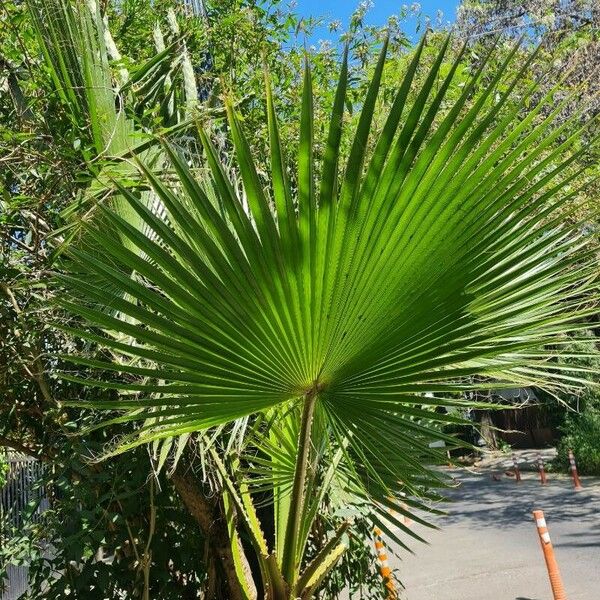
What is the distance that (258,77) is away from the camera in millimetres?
4969

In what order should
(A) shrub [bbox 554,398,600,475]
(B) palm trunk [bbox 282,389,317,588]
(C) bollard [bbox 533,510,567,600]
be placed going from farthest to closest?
1. (A) shrub [bbox 554,398,600,475]
2. (C) bollard [bbox 533,510,567,600]
3. (B) palm trunk [bbox 282,389,317,588]

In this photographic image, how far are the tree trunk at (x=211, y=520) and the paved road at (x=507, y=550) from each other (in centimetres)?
288

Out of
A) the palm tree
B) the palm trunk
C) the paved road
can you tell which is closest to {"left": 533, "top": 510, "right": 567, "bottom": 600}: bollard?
the paved road

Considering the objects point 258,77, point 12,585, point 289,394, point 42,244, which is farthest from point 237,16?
point 12,585

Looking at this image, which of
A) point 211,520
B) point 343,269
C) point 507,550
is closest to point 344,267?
point 343,269

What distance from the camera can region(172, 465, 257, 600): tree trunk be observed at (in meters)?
3.48

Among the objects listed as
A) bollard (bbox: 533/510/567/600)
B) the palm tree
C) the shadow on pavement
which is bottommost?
the shadow on pavement

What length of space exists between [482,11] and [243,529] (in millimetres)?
13681

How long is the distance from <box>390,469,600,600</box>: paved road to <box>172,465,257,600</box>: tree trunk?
2.88 meters

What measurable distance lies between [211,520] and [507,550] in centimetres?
819

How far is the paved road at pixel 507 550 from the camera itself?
833cm

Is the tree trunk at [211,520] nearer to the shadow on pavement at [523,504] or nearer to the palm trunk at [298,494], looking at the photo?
the palm trunk at [298,494]

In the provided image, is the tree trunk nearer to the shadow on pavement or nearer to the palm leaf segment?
the palm leaf segment

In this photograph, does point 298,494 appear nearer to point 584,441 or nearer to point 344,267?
point 344,267
